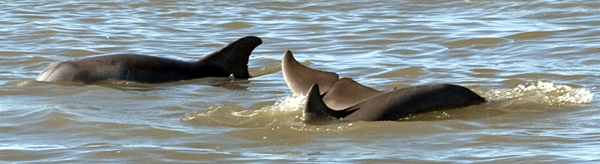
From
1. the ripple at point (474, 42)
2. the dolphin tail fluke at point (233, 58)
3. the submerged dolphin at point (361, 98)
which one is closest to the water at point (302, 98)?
the ripple at point (474, 42)

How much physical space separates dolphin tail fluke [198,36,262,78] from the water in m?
0.24

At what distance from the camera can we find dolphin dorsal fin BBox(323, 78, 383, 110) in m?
7.11

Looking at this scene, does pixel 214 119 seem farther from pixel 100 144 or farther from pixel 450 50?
pixel 450 50

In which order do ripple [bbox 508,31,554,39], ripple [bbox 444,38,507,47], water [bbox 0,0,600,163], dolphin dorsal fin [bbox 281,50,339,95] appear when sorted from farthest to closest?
ripple [bbox 508,31,554,39], ripple [bbox 444,38,507,47], dolphin dorsal fin [bbox 281,50,339,95], water [bbox 0,0,600,163]

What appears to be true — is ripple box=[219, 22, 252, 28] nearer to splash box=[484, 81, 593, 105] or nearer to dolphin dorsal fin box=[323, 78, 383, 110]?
splash box=[484, 81, 593, 105]

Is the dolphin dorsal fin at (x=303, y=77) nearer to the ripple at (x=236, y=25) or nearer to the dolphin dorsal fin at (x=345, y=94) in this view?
the dolphin dorsal fin at (x=345, y=94)

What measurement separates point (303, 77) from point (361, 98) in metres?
0.61

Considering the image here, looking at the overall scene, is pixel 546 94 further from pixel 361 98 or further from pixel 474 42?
pixel 474 42

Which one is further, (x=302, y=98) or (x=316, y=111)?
(x=302, y=98)

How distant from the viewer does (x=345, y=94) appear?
720 centimetres

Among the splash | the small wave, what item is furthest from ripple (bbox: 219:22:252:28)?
the small wave

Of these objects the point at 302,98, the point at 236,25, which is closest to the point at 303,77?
the point at 302,98

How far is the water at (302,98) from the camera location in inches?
234

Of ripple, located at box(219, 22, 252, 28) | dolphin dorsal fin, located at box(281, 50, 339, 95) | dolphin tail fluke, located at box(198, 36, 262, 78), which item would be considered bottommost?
ripple, located at box(219, 22, 252, 28)
